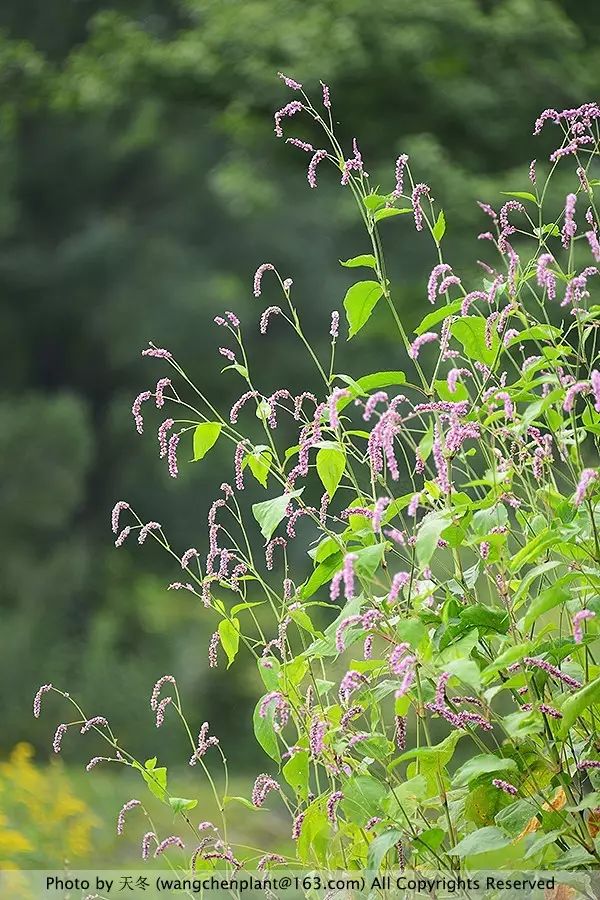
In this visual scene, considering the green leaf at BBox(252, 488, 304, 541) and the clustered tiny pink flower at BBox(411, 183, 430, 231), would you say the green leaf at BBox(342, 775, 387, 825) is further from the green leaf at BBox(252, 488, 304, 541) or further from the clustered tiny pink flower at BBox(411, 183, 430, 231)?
the clustered tiny pink flower at BBox(411, 183, 430, 231)

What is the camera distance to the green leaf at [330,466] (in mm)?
994

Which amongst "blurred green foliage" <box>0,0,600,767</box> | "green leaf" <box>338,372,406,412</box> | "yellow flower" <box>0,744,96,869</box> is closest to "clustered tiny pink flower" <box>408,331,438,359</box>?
"green leaf" <box>338,372,406,412</box>

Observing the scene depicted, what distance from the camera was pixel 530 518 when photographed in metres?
1.17

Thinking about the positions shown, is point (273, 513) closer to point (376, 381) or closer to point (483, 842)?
point (376, 381)

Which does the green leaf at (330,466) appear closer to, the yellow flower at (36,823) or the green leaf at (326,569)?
the green leaf at (326,569)

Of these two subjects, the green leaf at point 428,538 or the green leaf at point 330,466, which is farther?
the green leaf at point 330,466

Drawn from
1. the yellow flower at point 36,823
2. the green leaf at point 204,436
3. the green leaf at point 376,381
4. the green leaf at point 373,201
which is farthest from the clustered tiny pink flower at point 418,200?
the yellow flower at point 36,823

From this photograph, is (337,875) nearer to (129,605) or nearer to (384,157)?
(129,605)

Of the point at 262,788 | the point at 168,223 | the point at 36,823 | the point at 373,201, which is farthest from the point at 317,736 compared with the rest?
the point at 168,223

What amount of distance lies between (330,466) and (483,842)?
324mm

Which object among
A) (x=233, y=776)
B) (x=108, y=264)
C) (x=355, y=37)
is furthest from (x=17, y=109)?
(x=233, y=776)

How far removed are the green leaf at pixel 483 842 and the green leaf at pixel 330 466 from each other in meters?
0.30

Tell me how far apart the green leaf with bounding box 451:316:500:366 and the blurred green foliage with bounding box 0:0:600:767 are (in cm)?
388

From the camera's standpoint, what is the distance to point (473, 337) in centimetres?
97
